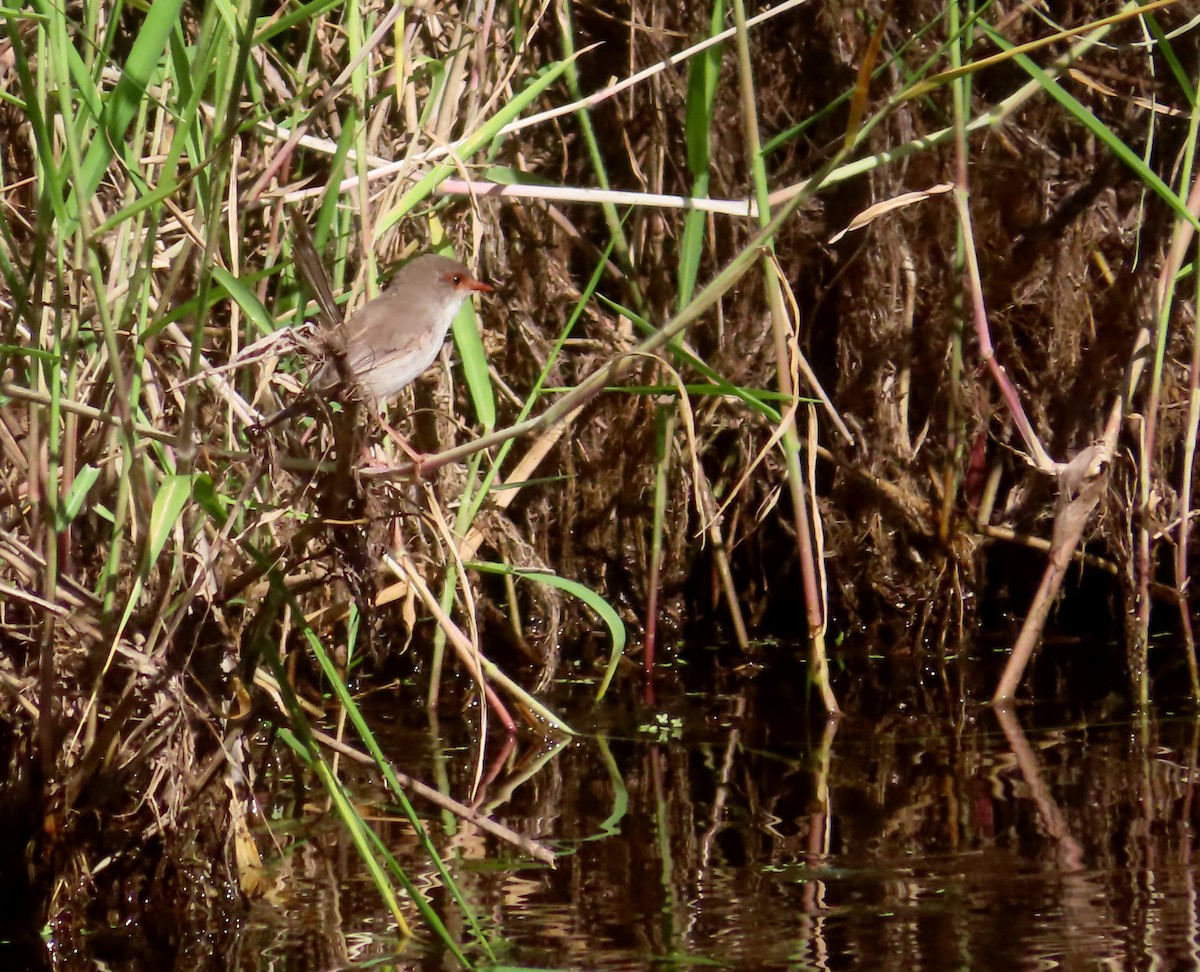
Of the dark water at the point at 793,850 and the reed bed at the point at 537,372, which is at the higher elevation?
the reed bed at the point at 537,372

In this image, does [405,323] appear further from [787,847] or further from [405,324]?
[787,847]

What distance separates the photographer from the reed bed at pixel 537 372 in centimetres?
250

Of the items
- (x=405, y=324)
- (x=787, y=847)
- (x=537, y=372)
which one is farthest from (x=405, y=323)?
(x=537, y=372)

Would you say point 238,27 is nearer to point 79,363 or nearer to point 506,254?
point 79,363

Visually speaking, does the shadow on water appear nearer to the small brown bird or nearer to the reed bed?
the reed bed

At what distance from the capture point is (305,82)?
3.47 metres

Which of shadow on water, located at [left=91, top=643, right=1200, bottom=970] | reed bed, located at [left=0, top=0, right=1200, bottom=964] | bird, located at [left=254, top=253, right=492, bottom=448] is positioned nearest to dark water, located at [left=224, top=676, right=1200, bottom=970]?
shadow on water, located at [left=91, top=643, right=1200, bottom=970]

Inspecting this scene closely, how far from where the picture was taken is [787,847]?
10.4 feet

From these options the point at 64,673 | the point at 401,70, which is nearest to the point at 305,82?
the point at 401,70

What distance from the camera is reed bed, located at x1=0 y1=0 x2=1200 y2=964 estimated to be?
2504mm

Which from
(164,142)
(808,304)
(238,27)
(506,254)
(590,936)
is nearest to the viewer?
(238,27)

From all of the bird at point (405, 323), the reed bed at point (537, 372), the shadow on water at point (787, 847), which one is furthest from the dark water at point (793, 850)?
the bird at point (405, 323)

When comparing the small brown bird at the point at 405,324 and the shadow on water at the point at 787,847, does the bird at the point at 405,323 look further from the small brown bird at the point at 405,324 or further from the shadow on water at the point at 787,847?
the shadow on water at the point at 787,847

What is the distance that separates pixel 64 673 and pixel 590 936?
1036mm
